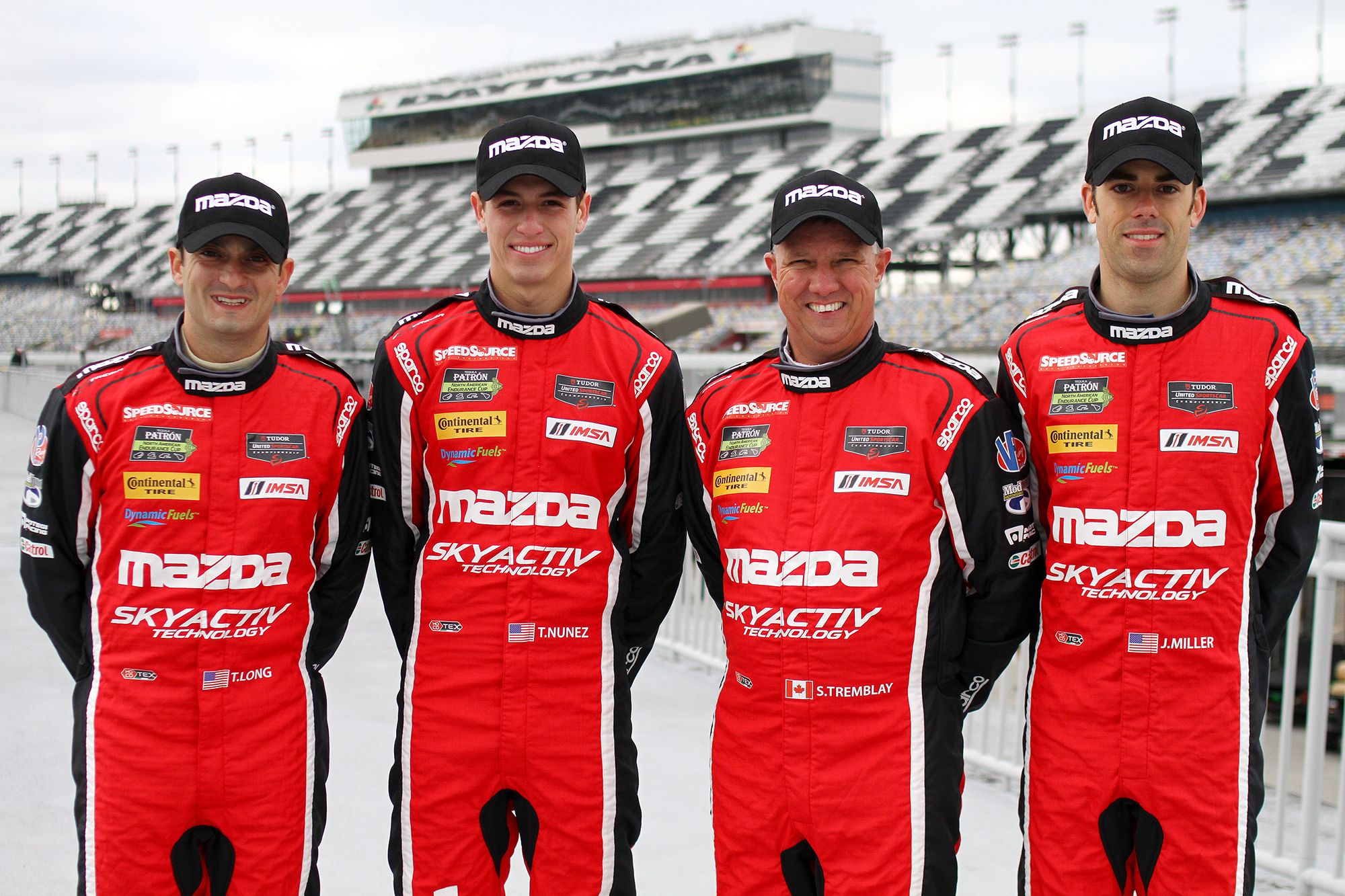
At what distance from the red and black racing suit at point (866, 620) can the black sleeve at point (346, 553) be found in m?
0.91

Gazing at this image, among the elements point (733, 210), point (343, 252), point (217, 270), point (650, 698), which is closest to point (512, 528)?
point (217, 270)

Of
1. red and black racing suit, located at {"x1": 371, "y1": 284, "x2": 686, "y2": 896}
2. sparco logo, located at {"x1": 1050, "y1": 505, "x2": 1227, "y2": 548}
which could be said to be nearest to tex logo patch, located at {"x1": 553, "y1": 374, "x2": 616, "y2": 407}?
red and black racing suit, located at {"x1": 371, "y1": 284, "x2": 686, "y2": 896}

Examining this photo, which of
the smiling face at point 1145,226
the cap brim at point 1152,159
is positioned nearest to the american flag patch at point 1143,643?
the smiling face at point 1145,226

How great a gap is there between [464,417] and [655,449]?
0.45 meters

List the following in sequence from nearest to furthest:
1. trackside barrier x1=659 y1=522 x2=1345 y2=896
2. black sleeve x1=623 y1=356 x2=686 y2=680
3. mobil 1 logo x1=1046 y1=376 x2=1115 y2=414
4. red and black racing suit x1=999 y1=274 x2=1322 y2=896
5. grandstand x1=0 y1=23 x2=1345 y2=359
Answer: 1. red and black racing suit x1=999 y1=274 x2=1322 y2=896
2. mobil 1 logo x1=1046 y1=376 x2=1115 y2=414
3. black sleeve x1=623 y1=356 x2=686 y2=680
4. trackside barrier x1=659 y1=522 x2=1345 y2=896
5. grandstand x1=0 y1=23 x2=1345 y2=359

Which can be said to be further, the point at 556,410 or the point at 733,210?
the point at 733,210

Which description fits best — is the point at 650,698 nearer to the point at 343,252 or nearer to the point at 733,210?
the point at 733,210

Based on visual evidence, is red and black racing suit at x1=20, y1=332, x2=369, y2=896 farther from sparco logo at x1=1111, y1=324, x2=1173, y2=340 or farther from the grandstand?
the grandstand

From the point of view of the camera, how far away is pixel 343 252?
48812 millimetres

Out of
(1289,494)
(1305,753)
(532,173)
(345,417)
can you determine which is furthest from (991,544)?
(1305,753)

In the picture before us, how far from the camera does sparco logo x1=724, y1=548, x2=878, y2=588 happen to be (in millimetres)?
2471

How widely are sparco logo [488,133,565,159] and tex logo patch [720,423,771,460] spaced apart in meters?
0.75

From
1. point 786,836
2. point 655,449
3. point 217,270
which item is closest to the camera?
point 786,836

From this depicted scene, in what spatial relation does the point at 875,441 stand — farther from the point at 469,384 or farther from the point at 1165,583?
the point at 469,384
